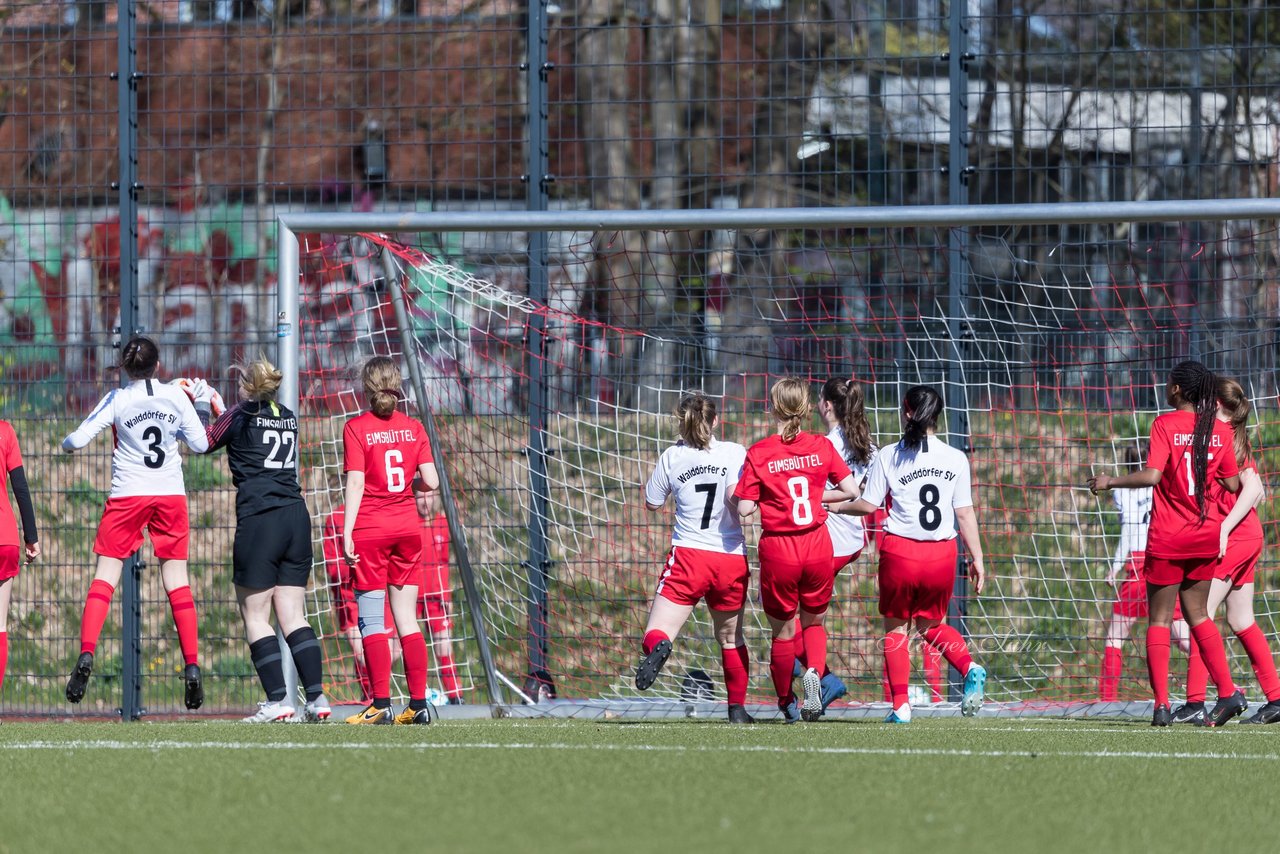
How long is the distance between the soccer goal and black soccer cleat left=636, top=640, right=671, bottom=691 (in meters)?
1.78

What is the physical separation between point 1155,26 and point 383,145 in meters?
7.81

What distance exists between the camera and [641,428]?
1005 centimetres

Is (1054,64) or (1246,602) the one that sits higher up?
(1054,64)

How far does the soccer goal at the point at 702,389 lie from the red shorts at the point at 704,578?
1608mm

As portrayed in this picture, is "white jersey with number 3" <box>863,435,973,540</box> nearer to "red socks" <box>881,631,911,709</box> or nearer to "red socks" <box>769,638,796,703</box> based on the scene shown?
"red socks" <box>881,631,911,709</box>

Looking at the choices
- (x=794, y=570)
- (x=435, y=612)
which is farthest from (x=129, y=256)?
(x=794, y=570)

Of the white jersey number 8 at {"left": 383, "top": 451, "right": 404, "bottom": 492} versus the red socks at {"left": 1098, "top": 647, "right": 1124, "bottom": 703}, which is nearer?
the white jersey number 8 at {"left": 383, "top": 451, "right": 404, "bottom": 492}

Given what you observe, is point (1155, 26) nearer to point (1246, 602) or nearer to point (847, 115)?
point (847, 115)

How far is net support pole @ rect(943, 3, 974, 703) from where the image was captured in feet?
30.8

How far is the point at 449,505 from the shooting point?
30.4 feet

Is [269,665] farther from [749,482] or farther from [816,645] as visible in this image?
[816,645]

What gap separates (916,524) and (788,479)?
856 mm

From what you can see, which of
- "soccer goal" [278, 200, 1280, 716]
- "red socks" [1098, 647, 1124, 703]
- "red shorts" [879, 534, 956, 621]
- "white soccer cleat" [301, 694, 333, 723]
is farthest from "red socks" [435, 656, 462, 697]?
"red socks" [1098, 647, 1124, 703]

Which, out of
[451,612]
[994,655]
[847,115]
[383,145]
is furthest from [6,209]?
[994,655]
